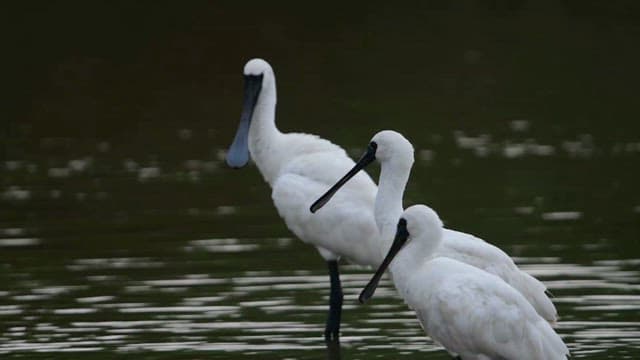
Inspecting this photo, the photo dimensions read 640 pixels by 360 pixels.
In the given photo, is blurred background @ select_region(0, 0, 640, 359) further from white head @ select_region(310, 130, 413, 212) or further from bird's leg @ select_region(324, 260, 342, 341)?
white head @ select_region(310, 130, 413, 212)

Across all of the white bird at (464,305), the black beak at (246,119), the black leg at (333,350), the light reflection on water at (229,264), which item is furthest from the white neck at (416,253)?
the black beak at (246,119)

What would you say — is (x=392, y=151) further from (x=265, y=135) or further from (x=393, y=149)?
(x=265, y=135)

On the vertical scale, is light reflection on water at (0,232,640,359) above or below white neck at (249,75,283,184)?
below

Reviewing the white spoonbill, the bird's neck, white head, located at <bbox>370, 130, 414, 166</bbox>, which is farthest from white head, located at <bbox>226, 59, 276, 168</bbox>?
the bird's neck

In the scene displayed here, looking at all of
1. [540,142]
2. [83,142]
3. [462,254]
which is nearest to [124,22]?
[83,142]

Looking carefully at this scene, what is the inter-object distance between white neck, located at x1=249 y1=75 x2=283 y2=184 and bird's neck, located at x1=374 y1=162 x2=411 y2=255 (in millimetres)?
1984

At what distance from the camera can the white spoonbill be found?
516 inches

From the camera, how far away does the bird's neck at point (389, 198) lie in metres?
12.0

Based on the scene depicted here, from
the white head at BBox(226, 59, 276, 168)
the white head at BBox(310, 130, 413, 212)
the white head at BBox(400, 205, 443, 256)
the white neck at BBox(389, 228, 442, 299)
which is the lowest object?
the white neck at BBox(389, 228, 442, 299)

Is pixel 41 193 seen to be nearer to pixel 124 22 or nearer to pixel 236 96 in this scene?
pixel 236 96

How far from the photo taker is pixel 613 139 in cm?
2044

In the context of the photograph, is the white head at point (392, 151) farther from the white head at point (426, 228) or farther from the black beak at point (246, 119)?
the black beak at point (246, 119)

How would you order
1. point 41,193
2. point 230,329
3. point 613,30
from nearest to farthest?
point 230,329 → point 41,193 → point 613,30

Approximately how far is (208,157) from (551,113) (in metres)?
4.13
